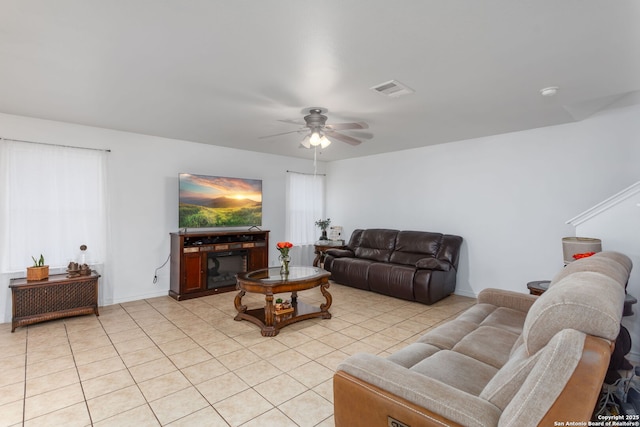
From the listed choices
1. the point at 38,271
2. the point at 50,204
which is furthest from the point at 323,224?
the point at 38,271

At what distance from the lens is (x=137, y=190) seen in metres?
4.68

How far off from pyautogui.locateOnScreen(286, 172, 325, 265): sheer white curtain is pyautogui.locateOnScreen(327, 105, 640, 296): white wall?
1.46 m

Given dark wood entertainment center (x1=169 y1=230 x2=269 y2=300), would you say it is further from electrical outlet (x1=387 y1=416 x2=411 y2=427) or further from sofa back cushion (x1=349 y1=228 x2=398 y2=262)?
electrical outlet (x1=387 y1=416 x2=411 y2=427)

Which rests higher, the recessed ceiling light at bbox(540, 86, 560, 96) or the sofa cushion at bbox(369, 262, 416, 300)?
the recessed ceiling light at bbox(540, 86, 560, 96)

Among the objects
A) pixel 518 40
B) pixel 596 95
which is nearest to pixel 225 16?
pixel 518 40

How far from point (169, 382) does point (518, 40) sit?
11.6 feet

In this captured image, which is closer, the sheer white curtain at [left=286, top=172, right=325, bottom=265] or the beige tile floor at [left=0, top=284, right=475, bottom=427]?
the beige tile floor at [left=0, top=284, right=475, bottom=427]

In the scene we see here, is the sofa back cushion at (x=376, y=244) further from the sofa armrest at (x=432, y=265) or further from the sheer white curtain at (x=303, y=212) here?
the sheer white curtain at (x=303, y=212)

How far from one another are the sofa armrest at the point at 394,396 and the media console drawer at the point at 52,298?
381 centimetres

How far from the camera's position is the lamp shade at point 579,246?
9.37 ft

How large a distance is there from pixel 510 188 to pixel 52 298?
240 inches

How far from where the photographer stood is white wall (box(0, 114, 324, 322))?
13.8 ft

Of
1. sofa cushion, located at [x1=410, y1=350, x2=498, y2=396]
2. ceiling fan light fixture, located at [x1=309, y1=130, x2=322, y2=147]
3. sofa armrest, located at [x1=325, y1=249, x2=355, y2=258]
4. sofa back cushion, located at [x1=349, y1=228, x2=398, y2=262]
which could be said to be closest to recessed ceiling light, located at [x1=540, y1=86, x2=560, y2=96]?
ceiling fan light fixture, located at [x1=309, y1=130, x2=322, y2=147]

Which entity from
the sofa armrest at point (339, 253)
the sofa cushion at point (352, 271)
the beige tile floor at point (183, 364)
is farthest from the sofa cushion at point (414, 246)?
the beige tile floor at point (183, 364)
